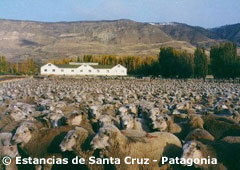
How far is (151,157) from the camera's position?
29.0 feet

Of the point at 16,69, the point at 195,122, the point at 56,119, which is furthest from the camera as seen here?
the point at 16,69

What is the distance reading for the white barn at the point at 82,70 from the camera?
339ft

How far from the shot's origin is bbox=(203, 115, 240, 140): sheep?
1070cm

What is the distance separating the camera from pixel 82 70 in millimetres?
104625

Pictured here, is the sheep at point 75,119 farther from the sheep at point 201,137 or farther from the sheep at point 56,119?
the sheep at point 201,137

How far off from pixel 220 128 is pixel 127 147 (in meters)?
4.15

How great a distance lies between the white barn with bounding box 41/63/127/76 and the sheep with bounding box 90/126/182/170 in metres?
95.5

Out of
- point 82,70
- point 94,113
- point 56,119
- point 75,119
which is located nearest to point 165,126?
point 75,119

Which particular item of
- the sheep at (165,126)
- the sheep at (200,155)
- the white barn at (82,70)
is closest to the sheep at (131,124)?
the sheep at (165,126)

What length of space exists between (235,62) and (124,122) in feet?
208

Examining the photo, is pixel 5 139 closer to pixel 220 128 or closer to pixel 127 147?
pixel 127 147

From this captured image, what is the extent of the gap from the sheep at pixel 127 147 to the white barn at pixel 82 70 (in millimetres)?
95506

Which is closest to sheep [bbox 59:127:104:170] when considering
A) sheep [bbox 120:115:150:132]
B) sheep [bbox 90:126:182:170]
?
sheep [bbox 90:126:182:170]

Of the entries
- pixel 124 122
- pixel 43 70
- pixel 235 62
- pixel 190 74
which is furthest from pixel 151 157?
pixel 43 70
